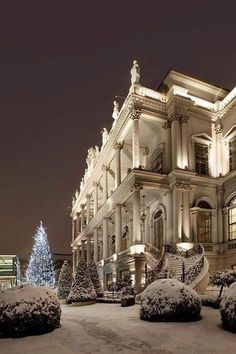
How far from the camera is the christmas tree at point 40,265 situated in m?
48.1

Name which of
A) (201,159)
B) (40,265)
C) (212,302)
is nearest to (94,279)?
(212,302)

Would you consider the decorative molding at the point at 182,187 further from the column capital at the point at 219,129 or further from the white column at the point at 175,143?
the column capital at the point at 219,129

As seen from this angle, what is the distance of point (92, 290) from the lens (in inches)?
976

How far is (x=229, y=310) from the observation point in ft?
37.2

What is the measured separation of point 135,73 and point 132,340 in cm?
2574

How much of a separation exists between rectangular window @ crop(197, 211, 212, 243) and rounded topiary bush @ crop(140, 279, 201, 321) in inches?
701

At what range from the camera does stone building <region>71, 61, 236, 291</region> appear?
2981cm

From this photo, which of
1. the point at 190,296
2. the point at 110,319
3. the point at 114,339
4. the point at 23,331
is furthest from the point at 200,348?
the point at 110,319

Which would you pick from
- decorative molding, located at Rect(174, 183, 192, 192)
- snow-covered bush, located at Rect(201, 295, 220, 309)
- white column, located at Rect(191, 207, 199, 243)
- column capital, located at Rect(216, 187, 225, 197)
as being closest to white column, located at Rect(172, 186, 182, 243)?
decorative molding, located at Rect(174, 183, 192, 192)

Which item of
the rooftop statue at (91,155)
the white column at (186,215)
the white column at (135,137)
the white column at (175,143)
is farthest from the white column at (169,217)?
the rooftop statue at (91,155)

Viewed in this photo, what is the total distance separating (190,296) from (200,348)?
13.3ft

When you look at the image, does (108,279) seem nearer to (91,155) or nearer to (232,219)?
(232,219)

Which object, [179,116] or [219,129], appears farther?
[219,129]

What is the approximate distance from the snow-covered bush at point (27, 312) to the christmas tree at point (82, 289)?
38.1ft
